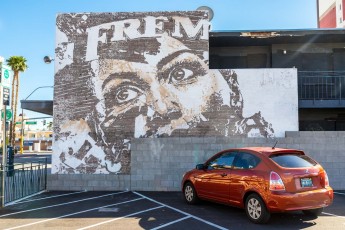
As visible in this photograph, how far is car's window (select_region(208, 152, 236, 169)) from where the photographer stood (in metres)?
8.72

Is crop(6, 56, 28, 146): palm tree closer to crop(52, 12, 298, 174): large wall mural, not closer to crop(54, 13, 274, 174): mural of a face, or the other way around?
crop(52, 12, 298, 174): large wall mural

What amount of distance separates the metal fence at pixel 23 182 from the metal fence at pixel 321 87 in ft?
34.5

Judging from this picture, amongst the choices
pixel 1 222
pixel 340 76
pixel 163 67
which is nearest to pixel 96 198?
pixel 1 222

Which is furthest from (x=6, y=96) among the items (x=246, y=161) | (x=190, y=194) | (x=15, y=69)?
(x=15, y=69)

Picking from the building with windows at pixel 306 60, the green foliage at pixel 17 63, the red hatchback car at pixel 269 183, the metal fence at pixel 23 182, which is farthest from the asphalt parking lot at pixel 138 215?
the green foliage at pixel 17 63

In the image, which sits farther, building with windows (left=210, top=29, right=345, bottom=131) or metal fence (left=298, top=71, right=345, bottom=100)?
metal fence (left=298, top=71, right=345, bottom=100)

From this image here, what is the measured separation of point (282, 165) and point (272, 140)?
5119mm

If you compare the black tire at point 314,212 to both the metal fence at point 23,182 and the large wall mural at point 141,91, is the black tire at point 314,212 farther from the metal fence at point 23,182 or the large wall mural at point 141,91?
the metal fence at point 23,182

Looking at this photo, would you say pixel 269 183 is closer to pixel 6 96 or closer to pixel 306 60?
pixel 6 96

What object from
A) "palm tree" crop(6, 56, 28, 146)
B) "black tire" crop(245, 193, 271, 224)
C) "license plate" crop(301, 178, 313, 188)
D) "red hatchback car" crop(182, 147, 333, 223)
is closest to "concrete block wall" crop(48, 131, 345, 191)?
"red hatchback car" crop(182, 147, 333, 223)

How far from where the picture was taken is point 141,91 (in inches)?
520

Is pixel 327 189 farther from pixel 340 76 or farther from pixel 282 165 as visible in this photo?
pixel 340 76

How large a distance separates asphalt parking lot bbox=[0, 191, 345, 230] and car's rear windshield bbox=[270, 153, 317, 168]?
1.24 m

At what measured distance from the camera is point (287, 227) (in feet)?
24.1
